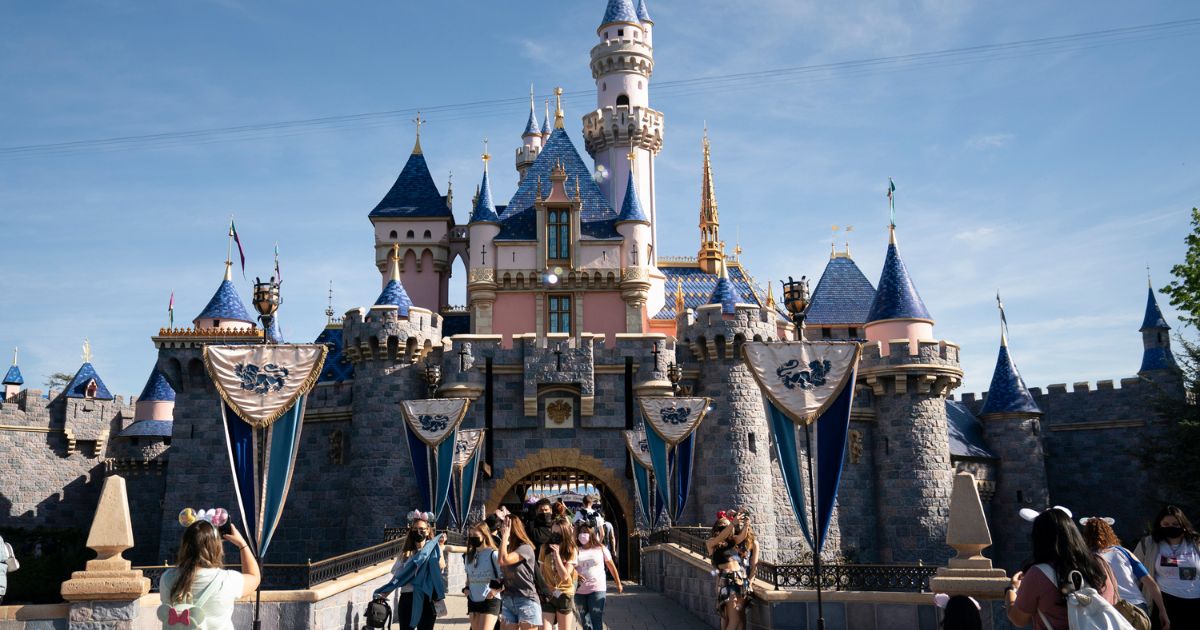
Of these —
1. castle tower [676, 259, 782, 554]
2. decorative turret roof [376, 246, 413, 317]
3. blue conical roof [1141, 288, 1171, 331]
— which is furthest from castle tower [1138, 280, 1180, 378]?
decorative turret roof [376, 246, 413, 317]

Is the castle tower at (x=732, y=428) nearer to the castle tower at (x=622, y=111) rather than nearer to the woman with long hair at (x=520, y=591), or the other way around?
the castle tower at (x=622, y=111)

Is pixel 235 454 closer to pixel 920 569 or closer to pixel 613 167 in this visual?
pixel 920 569

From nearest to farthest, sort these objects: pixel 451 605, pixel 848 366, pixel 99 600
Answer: pixel 99 600, pixel 848 366, pixel 451 605

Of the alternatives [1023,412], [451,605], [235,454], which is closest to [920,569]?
[451,605]

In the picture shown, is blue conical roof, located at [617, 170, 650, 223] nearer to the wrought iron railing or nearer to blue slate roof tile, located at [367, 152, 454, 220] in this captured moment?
blue slate roof tile, located at [367, 152, 454, 220]

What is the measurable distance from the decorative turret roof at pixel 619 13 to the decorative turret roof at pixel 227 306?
1551cm

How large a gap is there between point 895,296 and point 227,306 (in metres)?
20.2

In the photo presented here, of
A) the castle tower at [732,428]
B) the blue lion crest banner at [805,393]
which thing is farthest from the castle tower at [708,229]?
the blue lion crest banner at [805,393]

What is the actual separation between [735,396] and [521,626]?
17.2 m

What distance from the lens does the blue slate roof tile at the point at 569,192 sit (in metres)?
31.2

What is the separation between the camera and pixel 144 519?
1399 inches

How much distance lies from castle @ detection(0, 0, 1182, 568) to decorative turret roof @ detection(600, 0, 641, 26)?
0.21ft

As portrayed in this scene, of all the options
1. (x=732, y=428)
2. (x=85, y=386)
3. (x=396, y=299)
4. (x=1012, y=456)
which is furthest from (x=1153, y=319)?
(x=85, y=386)

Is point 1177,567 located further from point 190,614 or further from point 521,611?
point 190,614
